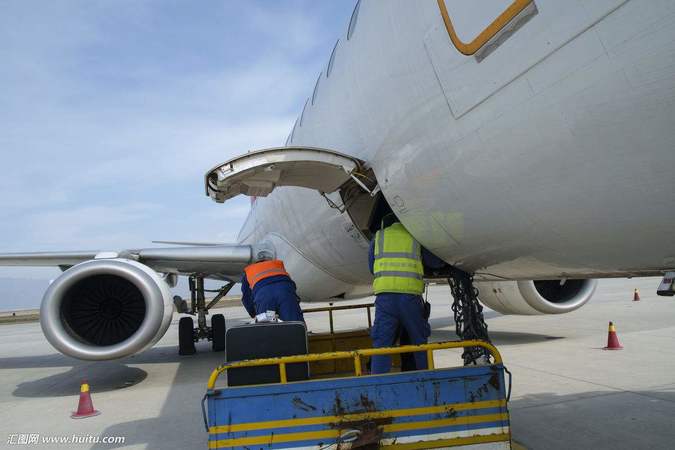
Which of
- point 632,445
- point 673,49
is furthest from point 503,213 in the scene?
point 632,445

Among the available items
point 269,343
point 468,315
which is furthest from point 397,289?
point 269,343

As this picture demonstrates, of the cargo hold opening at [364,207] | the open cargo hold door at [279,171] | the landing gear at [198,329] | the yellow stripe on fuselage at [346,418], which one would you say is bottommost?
the yellow stripe on fuselage at [346,418]

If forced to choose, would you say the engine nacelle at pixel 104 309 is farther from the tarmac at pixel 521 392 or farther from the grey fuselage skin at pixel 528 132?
the grey fuselage skin at pixel 528 132

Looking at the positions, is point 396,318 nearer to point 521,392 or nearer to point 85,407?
point 521,392

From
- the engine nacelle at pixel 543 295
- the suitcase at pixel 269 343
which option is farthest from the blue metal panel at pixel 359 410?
the engine nacelle at pixel 543 295

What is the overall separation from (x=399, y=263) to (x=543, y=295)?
17.0 feet

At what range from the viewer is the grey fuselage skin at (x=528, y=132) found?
1624 mm

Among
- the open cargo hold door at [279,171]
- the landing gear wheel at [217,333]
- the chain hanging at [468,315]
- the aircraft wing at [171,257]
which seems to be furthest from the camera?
the landing gear wheel at [217,333]

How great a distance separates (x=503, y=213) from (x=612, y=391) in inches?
133

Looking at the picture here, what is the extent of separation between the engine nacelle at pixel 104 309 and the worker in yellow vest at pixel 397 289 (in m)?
3.69

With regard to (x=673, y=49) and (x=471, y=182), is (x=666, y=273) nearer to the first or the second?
(x=471, y=182)

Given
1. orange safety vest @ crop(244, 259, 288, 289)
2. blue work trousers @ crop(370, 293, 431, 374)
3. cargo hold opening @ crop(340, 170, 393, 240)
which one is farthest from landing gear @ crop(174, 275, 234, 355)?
blue work trousers @ crop(370, 293, 431, 374)

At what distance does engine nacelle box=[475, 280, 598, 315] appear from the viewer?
7586 millimetres

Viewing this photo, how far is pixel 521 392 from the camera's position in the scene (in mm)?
5125
